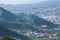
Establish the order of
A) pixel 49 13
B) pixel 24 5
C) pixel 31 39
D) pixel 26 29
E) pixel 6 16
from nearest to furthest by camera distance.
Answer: pixel 31 39 → pixel 26 29 → pixel 6 16 → pixel 49 13 → pixel 24 5

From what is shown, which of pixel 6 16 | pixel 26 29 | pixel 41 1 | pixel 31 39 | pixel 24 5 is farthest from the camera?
pixel 41 1

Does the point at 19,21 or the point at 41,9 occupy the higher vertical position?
the point at 41,9

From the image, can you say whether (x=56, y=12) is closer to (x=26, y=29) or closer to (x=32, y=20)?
(x=32, y=20)

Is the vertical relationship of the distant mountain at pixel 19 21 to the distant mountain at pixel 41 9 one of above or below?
below

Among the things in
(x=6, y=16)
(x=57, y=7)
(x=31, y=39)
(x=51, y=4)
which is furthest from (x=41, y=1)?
(x=31, y=39)

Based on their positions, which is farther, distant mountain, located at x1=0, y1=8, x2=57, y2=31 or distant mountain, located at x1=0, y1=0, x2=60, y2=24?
distant mountain, located at x1=0, y1=0, x2=60, y2=24

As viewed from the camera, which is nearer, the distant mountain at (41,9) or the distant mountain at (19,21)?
the distant mountain at (19,21)

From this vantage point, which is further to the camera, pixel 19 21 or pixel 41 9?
pixel 41 9

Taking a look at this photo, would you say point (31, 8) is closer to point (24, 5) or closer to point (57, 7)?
point (24, 5)

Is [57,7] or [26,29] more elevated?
[57,7]

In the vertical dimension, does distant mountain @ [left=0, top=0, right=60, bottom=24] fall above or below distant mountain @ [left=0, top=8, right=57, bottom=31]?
above

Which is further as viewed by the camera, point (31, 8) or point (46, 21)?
point (31, 8)
